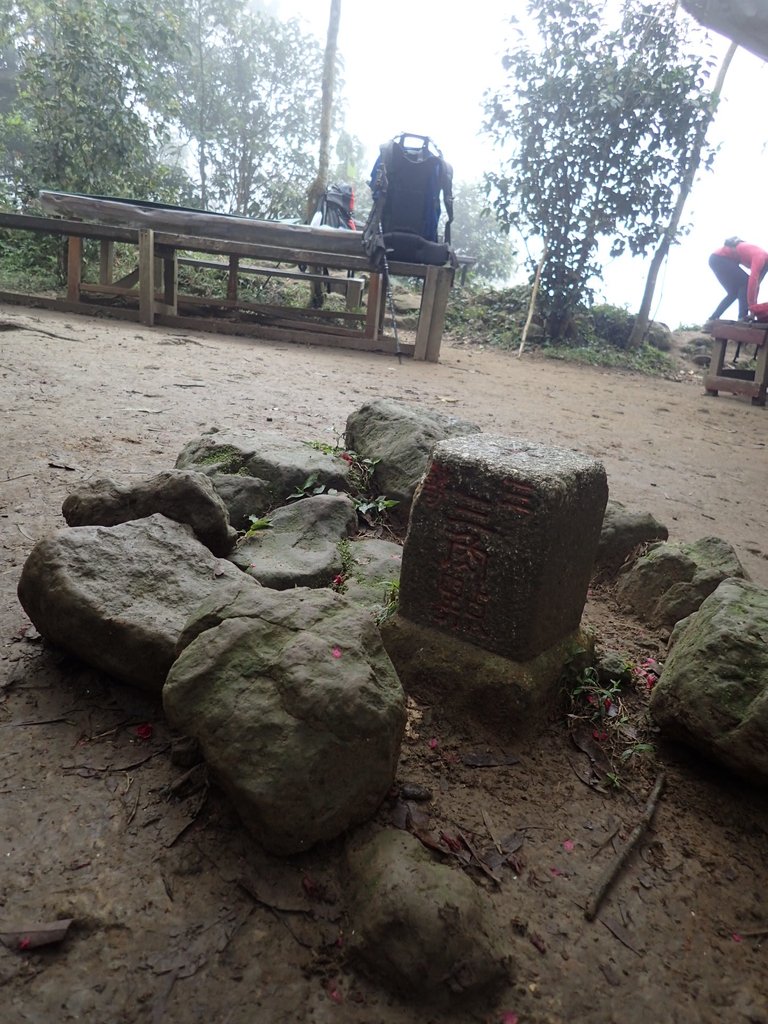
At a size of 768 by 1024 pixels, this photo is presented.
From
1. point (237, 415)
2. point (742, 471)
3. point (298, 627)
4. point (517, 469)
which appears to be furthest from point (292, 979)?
point (742, 471)

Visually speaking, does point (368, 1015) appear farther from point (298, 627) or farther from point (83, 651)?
point (83, 651)

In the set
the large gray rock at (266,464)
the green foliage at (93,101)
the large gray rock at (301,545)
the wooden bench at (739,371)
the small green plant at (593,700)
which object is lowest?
the small green plant at (593,700)

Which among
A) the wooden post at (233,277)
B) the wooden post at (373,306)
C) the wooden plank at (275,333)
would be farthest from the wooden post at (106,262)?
the wooden post at (373,306)

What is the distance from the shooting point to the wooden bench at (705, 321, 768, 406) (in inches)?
349

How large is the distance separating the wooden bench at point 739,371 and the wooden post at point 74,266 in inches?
300

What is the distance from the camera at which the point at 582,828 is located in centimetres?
179

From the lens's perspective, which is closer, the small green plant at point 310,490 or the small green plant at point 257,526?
the small green plant at point 257,526

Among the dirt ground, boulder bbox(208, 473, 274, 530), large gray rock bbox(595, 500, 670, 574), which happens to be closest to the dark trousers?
large gray rock bbox(595, 500, 670, 574)

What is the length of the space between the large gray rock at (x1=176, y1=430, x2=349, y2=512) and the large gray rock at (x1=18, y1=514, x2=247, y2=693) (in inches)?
39.1

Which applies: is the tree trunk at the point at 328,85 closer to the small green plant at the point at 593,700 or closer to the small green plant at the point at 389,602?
the small green plant at the point at 389,602

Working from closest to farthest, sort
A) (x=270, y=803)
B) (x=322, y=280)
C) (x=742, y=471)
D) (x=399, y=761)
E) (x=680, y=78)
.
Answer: (x=270, y=803) → (x=399, y=761) → (x=742, y=471) → (x=322, y=280) → (x=680, y=78)

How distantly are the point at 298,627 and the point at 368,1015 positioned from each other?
31.7 inches

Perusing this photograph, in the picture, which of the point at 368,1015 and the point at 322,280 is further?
the point at 322,280

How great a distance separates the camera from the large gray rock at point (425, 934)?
1.34 metres
